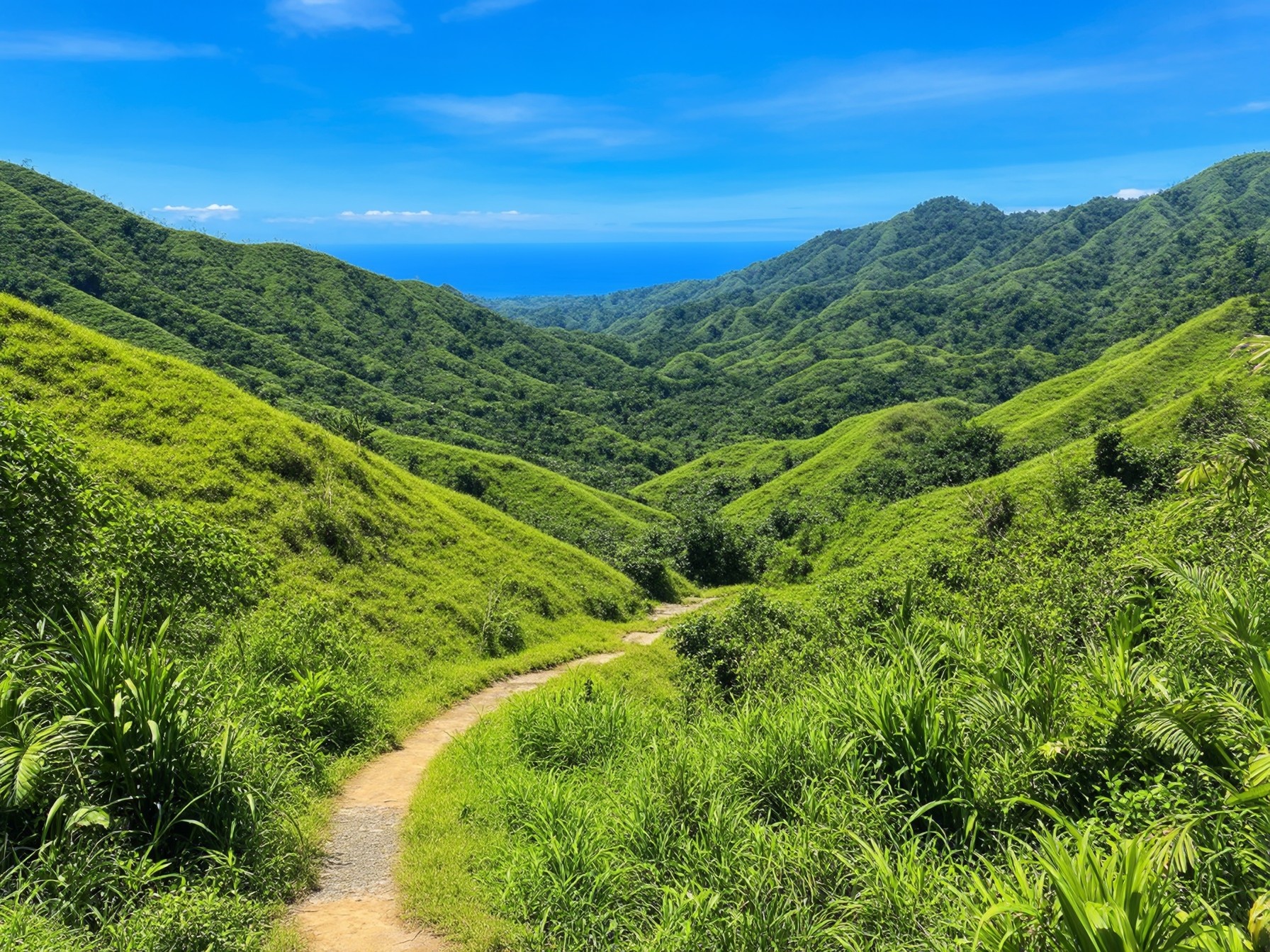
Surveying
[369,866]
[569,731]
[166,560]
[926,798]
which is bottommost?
[369,866]

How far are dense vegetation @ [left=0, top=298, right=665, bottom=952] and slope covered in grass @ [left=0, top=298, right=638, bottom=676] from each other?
0.23ft

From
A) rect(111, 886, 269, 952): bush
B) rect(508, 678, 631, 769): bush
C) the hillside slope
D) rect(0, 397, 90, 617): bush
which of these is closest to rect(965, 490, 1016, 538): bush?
rect(508, 678, 631, 769): bush

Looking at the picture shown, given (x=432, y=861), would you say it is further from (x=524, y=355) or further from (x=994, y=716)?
(x=524, y=355)

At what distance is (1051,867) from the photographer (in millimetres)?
3928

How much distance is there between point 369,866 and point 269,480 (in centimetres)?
1434

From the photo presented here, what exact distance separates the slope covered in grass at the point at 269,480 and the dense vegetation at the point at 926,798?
27.8ft

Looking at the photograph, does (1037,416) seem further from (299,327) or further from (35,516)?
(299,327)

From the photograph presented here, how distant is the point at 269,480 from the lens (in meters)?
18.6

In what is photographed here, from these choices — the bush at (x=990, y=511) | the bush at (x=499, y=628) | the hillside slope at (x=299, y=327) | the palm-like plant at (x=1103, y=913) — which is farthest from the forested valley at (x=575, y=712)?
the hillside slope at (x=299, y=327)

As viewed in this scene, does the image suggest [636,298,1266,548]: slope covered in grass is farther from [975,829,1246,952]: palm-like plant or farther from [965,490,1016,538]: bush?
[975,829,1246,952]: palm-like plant

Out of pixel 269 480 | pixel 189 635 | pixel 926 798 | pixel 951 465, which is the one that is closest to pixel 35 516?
pixel 189 635

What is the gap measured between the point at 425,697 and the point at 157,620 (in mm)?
4987

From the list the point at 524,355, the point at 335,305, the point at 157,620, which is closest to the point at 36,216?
the point at 335,305

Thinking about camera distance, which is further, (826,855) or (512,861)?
(512,861)
